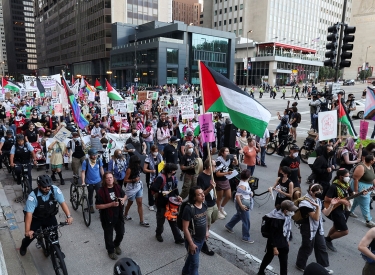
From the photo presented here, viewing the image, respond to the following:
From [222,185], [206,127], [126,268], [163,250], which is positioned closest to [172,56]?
[206,127]

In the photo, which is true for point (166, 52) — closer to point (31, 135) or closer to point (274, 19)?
point (274, 19)

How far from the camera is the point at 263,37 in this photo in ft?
280

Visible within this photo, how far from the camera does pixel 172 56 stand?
6034cm

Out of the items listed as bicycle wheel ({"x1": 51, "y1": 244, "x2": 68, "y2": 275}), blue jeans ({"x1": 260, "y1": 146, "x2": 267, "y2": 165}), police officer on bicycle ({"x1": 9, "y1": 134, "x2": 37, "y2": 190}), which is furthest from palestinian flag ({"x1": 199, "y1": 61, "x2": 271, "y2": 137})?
blue jeans ({"x1": 260, "y1": 146, "x2": 267, "y2": 165})

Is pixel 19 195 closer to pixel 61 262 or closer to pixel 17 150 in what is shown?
pixel 17 150

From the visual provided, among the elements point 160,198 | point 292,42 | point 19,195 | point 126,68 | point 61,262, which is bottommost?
point 19,195

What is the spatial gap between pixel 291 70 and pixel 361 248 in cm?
8421

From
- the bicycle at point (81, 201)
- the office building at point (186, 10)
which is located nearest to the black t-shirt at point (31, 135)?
the bicycle at point (81, 201)

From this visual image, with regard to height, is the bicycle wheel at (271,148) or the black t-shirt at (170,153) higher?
the black t-shirt at (170,153)

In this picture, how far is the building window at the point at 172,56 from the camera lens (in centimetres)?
5955

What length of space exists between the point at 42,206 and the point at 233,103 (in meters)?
3.76

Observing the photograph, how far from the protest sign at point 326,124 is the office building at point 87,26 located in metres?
65.0

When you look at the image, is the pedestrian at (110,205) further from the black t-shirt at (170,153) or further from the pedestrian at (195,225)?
the black t-shirt at (170,153)

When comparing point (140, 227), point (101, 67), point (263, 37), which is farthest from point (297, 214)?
point (263, 37)
